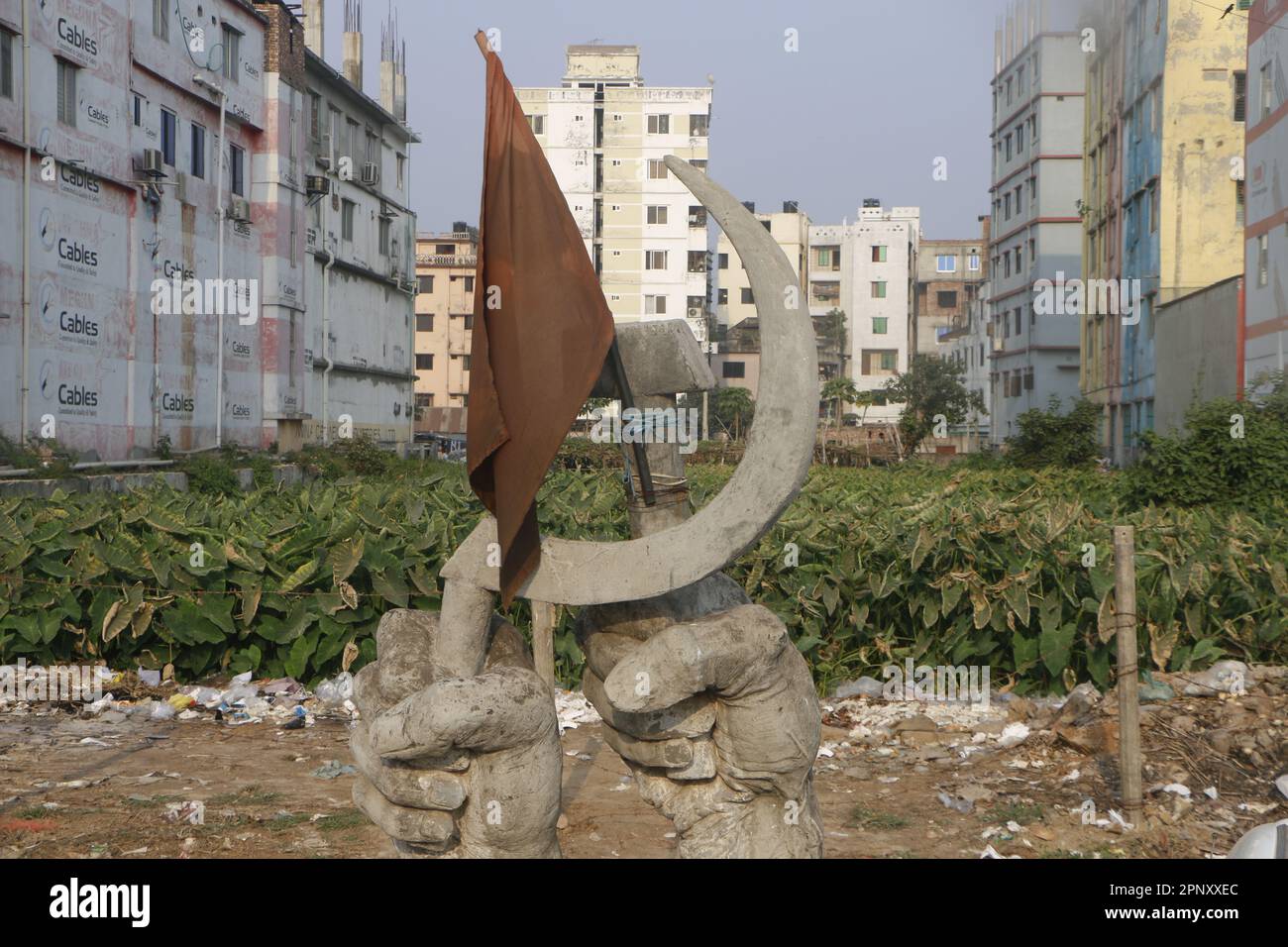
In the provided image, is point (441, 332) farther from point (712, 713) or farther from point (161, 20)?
point (712, 713)

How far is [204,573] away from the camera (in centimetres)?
906

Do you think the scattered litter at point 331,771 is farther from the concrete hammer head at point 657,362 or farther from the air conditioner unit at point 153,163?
the air conditioner unit at point 153,163

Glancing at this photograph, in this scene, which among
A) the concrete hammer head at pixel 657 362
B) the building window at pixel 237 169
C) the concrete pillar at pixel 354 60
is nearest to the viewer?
the concrete hammer head at pixel 657 362

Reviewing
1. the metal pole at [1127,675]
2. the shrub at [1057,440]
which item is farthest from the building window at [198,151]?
the metal pole at [1127,675]

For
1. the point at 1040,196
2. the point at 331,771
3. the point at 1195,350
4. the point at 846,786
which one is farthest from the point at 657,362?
the point at 1040,196

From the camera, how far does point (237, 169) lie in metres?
30.1

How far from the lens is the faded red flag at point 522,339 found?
10.5 feet

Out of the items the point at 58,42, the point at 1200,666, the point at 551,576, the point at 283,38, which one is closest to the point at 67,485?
the point at 58,42

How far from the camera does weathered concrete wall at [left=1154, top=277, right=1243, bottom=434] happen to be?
24.5 metres

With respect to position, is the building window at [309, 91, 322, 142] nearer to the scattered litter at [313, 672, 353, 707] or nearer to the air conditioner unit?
the air conditioner unit

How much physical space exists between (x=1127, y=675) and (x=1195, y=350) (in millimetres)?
23086

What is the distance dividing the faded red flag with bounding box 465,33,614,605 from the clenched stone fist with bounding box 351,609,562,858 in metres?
0.30

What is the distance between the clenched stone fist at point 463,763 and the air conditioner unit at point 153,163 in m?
23.2
